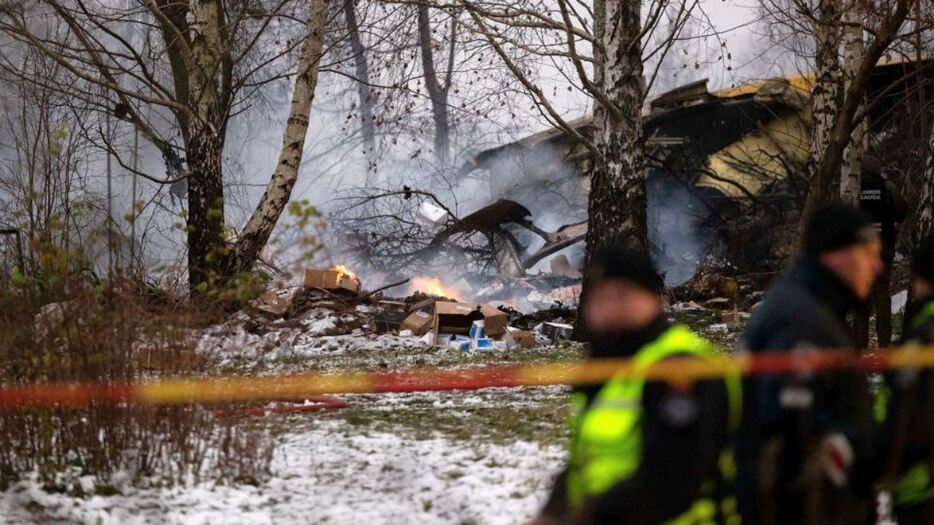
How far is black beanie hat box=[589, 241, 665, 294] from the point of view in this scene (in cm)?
276

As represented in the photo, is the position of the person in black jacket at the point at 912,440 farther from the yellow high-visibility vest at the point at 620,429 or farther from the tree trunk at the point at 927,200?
the tree trunk at the point at 927,200

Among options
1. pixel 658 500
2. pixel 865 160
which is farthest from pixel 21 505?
pixel 865 160

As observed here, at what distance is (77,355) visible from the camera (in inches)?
194

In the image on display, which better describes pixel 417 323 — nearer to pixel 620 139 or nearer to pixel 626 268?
pixel 620 139

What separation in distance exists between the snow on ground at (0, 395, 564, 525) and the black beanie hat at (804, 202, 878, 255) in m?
1.98

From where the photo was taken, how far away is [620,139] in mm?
10727

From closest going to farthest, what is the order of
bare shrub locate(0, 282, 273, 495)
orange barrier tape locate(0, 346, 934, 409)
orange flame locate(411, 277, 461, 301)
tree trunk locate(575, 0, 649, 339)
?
orange barrier tape locate(0, 346, 934, 409) < bare shrub locate(0, 282, 273, 495) < tree trunk locate(575, 0, 649, 339) < orange flame locate(411, 277, 461, 301)

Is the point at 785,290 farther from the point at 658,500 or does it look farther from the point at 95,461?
the point at 95,461

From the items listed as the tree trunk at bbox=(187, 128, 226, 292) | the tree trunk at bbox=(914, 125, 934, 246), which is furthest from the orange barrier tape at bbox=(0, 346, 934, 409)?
the tree trunk at bbox=(187, 128, 226, 292)

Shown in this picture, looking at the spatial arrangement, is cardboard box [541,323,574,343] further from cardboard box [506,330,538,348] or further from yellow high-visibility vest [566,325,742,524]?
yellow high-visibility vest [566,325,742,524]

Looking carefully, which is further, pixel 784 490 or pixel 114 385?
pixel 114 385

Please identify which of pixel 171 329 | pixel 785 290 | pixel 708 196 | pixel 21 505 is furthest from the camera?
pixel 708 196

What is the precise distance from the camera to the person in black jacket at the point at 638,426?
2570 millimetres

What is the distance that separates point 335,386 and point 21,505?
1833 mm
